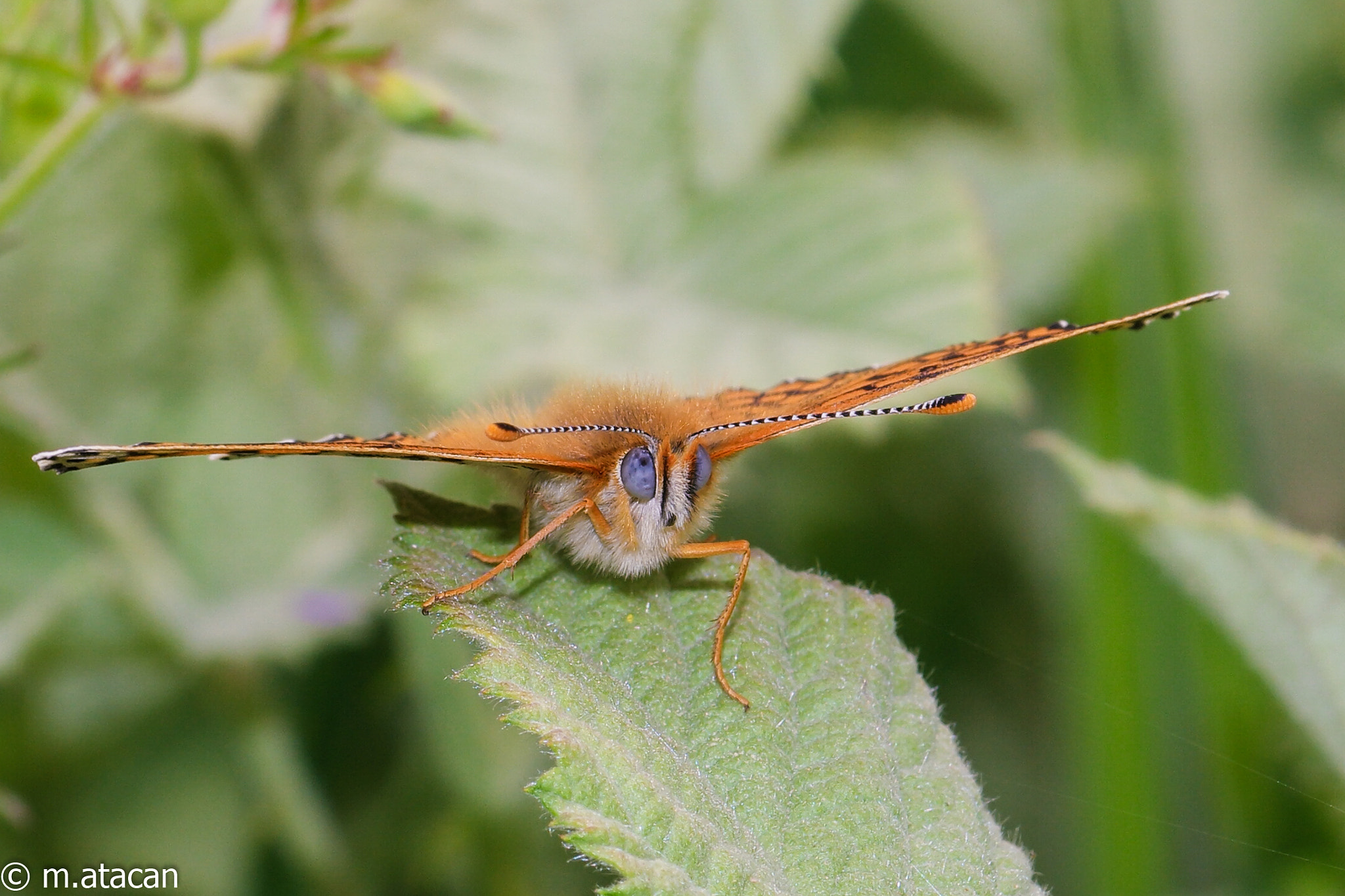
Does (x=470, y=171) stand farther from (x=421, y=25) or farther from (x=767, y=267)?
(x=767, y=267)

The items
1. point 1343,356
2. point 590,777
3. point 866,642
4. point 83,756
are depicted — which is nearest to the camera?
point 590,777

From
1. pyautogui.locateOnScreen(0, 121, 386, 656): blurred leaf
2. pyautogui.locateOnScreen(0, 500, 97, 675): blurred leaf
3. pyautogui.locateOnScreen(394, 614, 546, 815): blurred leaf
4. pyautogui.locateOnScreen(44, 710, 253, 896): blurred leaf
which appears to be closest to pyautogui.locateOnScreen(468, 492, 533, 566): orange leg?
pyautogui.locateOnScreen(394, 614, 546, 815): blurred leaf

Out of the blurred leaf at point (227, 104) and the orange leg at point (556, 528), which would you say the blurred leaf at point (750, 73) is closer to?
the blurred leaf at point (227, 104)

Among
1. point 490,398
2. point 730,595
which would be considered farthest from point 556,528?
point 490,398

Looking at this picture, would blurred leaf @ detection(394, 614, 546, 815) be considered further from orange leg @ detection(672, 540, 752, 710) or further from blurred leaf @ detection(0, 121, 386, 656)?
orange leg @ detection(672, 540, 752, 710)

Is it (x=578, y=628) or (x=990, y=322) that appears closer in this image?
(x=578, y=628)

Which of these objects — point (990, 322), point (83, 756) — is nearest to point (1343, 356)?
point (990, 322)

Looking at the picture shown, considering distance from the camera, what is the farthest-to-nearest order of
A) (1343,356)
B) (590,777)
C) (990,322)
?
(1343,356), (990,322), (590,777)
